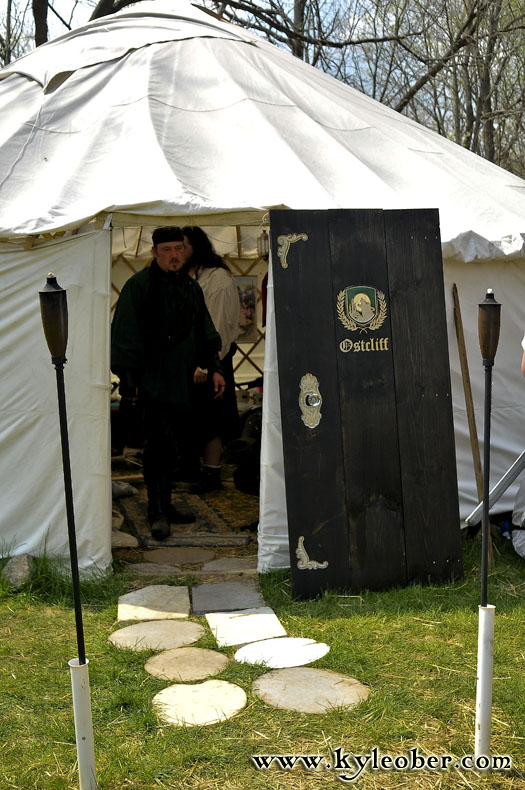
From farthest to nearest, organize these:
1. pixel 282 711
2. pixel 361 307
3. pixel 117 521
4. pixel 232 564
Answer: pixel 117 521, pixel 232 564, pixel 361 307, pixel 282 711

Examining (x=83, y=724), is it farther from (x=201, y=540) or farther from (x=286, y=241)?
(x=201, y=540)

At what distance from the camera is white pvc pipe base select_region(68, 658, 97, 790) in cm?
207

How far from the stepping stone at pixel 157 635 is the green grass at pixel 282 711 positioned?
7 cm

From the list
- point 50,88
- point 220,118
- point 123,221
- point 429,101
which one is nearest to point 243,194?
point 123,221

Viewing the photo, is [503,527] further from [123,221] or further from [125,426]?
[125,426]

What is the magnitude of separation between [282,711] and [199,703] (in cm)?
27

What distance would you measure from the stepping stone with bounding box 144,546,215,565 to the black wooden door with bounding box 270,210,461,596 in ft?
2.81

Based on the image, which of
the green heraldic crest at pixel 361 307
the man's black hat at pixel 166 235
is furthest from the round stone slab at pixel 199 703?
the man's black hat at pixel 166 235

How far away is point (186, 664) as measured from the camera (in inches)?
116

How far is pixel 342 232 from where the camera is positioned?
3639 mm

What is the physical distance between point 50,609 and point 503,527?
94.3 inches

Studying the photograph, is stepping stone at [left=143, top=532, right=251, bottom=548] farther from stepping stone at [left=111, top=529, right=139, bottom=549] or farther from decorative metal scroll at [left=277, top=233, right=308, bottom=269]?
decorative metal scroll at [left=277, top=233, right=308, bottom=269]

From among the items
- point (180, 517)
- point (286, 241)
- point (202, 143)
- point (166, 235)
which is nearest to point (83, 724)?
point (286, 241)

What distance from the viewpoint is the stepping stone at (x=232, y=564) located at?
13.4 ft
